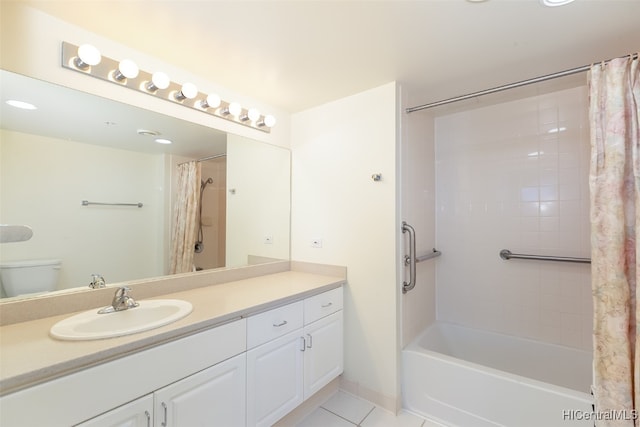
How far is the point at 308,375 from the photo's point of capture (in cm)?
171

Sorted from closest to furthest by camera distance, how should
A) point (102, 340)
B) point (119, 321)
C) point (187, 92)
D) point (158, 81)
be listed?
point (102, 340) < point (119, 321) < point (158, 81) < point (187, 92)

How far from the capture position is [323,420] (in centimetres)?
176

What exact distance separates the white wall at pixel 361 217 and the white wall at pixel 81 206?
1.15 m

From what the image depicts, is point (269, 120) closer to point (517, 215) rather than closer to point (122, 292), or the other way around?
point (122, 292)

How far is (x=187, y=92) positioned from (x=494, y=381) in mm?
2526

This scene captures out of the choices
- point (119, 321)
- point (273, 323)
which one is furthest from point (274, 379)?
point (119, 321)

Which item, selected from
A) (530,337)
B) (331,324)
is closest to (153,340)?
(331,324)

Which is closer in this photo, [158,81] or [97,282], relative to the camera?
[97,282]

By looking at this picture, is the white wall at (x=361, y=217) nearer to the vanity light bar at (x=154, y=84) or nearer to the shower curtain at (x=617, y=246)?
the vanity light bar at (x=154, y=84)

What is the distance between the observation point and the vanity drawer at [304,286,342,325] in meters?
1.73

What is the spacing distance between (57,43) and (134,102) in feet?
1.16

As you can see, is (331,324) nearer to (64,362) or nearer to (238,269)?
(238,269)

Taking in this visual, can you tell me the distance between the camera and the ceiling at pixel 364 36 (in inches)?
47.2

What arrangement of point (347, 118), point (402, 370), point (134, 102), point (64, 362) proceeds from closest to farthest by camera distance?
point (64, 362), point (134, 102), point (402, 370), point (347, 118)
